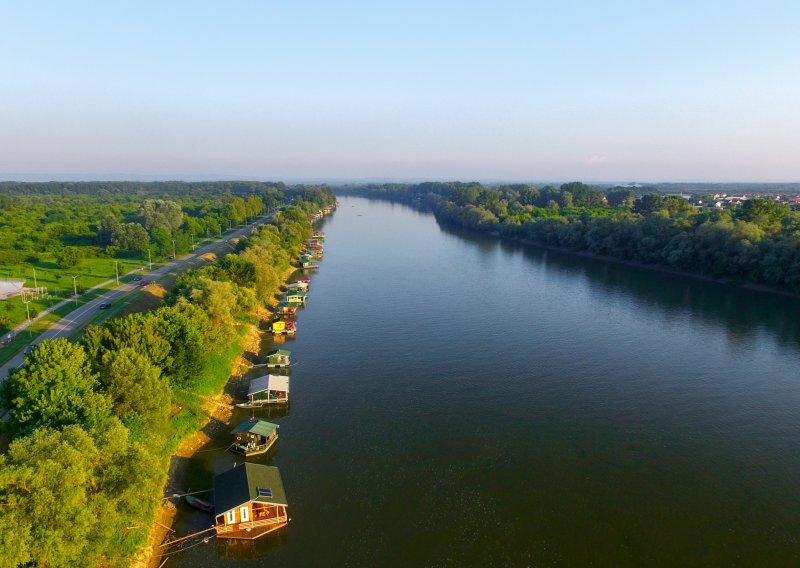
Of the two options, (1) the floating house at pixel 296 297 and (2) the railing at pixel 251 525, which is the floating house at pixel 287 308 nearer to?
(1) the floating house at pixel 296 297

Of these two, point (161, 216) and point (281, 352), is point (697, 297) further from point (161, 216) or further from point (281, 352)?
point (161, 216)

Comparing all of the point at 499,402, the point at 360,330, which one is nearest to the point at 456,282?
the point at 360,330

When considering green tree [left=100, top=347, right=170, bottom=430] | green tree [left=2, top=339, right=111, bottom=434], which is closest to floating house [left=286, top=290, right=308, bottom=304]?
green tree [left=100, top=347, right=170, bottom=430]

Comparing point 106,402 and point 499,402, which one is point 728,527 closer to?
point 499,402

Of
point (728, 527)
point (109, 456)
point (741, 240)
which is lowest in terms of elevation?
point (728, 527)

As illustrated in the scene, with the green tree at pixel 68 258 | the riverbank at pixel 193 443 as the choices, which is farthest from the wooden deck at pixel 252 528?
the green tree at pixel 68 258

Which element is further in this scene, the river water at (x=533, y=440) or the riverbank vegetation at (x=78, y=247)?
the riverbank vegetation at (x=78, y=247)
